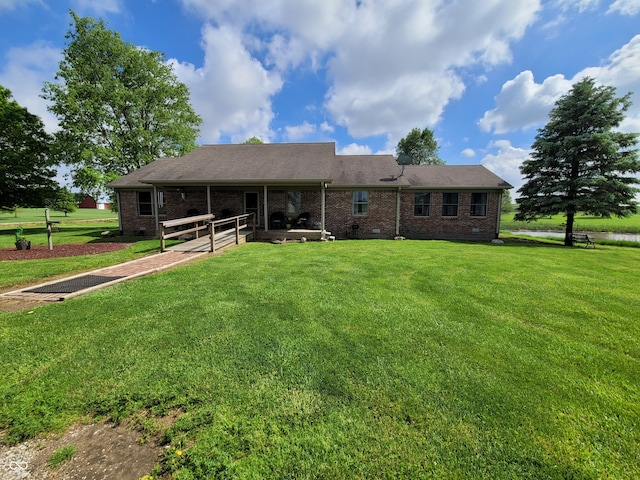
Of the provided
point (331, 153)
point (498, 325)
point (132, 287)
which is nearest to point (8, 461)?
point (132, 287)

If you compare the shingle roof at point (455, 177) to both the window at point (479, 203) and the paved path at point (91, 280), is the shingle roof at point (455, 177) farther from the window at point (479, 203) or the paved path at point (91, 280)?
the paved path at point (91, 280)

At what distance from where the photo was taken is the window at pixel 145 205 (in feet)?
49.5

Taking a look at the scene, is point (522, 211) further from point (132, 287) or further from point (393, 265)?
point (132, 287)

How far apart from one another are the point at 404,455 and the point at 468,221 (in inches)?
605

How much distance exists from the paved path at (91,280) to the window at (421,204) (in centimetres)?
1173

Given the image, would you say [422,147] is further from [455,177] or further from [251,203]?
[251,203]

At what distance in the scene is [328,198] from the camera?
14.2 meters

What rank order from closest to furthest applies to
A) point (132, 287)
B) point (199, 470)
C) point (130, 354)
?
point (199, 470), point (130, 354), point (132, 287)

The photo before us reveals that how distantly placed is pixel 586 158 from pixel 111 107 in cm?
Result: 3263

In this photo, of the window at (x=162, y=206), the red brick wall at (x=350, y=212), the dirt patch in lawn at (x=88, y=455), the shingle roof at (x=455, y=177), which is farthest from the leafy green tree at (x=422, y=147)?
the dirt patch in lawn at (x=88, y=455)

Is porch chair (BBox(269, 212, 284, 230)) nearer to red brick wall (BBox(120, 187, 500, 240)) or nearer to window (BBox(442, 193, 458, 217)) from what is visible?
red brick wall (BBox(120, 187, 500, 240))

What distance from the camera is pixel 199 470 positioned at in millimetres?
1733

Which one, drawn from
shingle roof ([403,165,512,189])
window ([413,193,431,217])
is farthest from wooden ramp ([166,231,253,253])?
shingle roof ([403,165,512,189])

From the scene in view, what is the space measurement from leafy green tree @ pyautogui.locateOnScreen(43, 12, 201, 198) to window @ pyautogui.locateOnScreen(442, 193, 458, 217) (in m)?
23.1
